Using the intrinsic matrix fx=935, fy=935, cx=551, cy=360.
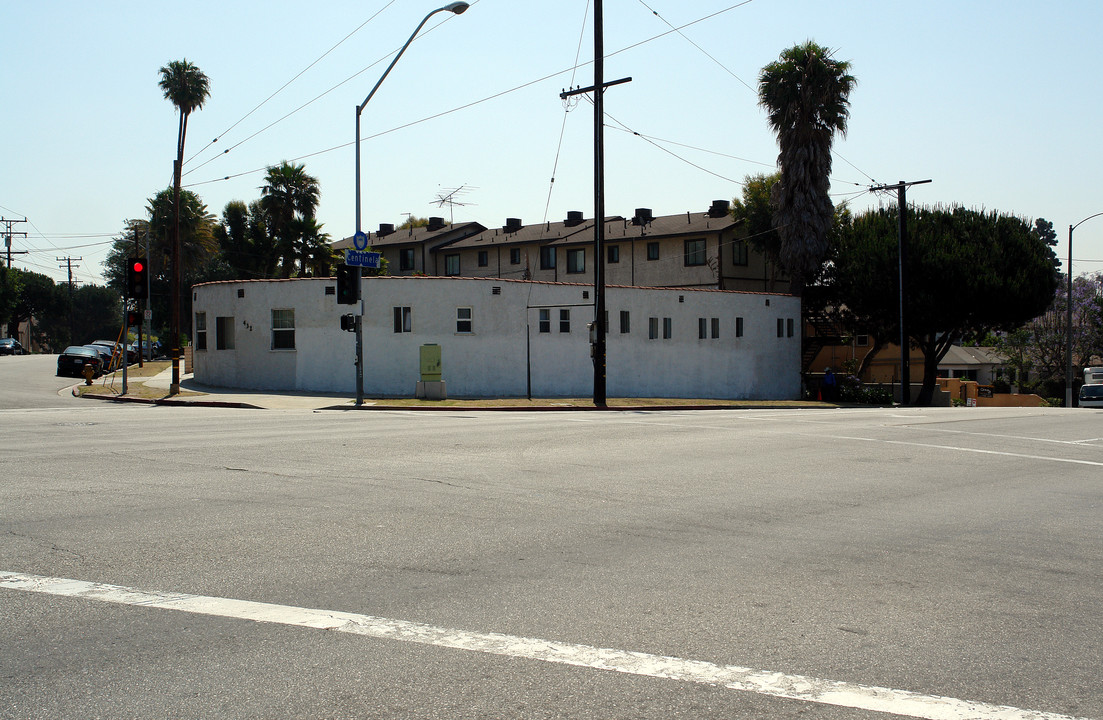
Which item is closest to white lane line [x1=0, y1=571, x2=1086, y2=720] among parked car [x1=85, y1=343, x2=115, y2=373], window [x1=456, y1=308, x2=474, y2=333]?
window [x1=456, y1=308, x2=474, y2=333]

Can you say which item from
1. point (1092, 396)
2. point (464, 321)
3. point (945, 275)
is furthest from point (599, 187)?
point (1092, 396)

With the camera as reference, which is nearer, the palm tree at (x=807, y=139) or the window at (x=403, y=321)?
the window at (x=403, y=321)

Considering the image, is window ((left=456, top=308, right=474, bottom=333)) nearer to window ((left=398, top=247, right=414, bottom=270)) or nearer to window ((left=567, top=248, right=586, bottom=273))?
window ((left=567, top=248, right=586, bottom=273))

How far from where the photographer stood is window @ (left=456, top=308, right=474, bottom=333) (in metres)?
34.2

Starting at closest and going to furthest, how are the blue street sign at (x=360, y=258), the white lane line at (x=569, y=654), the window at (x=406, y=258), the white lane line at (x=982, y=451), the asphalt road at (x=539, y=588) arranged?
the white lane line at (x=569, y=654), the asphalt road at (x=539, y=588), the white lane line at (x=982, y=451), the blue street sign at (x=360, y=258), the window at (x=406, y=258)

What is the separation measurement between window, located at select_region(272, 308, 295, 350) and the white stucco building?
0.04 m

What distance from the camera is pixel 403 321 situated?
1323 inches

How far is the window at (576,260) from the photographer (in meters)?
56.5

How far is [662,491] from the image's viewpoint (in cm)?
1045

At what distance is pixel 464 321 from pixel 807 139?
2300 cm

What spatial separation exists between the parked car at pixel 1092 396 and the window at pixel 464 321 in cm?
2963

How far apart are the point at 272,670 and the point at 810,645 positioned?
2827mm

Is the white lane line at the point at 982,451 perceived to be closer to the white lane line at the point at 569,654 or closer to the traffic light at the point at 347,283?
the white lane line at the point at 569,654

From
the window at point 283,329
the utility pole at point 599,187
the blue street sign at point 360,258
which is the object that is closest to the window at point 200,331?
the window at point 283,329
